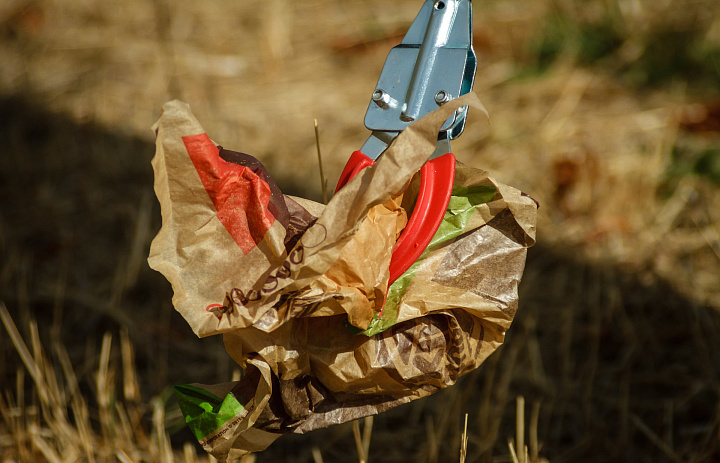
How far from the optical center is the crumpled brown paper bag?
54cm

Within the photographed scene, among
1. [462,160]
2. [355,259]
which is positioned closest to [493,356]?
[462,160]

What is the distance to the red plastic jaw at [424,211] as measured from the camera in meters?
0.58

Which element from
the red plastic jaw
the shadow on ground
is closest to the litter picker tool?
the red plastic jaw

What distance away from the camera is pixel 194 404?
63cm

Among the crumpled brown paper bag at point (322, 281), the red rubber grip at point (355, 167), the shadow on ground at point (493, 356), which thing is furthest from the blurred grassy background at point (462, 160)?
the red rubber grip at point (355, 167)

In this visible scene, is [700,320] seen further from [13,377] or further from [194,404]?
[13,377]

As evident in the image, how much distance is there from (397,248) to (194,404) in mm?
274

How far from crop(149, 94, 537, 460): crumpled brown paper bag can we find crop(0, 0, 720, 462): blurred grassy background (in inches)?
19.1

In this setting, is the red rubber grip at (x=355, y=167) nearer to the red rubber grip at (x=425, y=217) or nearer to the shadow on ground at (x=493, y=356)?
the red rubber grip at (x=425, y=217)

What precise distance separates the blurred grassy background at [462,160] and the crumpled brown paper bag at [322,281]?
1.59 ft

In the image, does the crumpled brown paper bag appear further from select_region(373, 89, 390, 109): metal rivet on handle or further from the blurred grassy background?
the blurred grassy background

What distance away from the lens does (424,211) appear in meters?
0.58

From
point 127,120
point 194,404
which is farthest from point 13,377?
point 127,120

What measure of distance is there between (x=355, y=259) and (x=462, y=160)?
4.11ft
